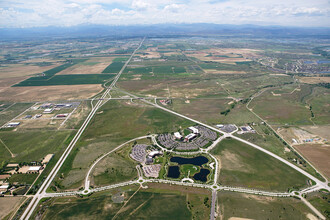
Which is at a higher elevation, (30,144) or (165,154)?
(30,144)

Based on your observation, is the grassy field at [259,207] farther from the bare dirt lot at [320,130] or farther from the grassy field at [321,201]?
the bare dirt lot at [320,130]

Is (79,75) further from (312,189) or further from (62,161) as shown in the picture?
(312,189)

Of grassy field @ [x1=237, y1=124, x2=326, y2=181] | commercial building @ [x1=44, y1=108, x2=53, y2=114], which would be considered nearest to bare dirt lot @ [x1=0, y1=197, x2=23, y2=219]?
commercial building @ [x1=44, y1=108, x2=53, y2=114]

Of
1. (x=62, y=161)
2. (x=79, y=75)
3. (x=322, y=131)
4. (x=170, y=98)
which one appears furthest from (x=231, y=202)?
(x=79, y=75)

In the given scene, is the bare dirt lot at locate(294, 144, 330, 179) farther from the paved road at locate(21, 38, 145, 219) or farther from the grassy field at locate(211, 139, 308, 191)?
the paved road at locate(21, 38, 145, 219)

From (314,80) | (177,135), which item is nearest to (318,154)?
(177,135)

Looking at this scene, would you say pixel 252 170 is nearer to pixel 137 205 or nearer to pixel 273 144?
pixel 273 144

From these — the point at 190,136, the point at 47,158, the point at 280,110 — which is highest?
the point at 280,110
